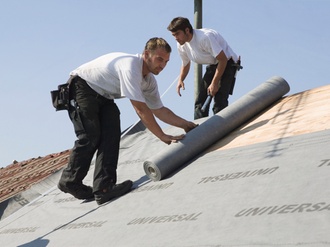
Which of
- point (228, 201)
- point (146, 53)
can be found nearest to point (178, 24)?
point (146, 53)

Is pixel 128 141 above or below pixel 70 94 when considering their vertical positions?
below

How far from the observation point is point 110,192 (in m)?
4.54

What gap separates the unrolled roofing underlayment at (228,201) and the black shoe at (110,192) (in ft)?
0.24

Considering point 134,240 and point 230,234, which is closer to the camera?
point 230,234

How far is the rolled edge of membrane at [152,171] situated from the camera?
4.44 m

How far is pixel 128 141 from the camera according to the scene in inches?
259

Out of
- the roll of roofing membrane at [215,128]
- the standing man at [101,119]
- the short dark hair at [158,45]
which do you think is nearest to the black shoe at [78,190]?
the standing man at [101,119]

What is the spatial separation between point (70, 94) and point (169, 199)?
4.29 ft

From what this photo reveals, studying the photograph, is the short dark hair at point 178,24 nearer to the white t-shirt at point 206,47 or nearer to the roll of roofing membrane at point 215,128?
the white t-shirt at point 206,47

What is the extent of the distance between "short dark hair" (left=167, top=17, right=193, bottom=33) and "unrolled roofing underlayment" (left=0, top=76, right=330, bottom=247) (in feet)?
3.56

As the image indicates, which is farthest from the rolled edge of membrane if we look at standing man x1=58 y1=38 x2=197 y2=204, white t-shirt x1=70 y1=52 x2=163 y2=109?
white t-shirt x1=70 y1=52 x2=163 y2=109

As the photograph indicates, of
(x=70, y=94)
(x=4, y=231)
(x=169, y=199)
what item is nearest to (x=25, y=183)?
(x=4, y=231)

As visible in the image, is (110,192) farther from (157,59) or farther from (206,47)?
(206,47)

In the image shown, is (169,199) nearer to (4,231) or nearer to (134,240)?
(134,240)
